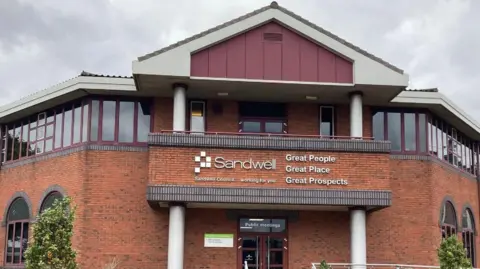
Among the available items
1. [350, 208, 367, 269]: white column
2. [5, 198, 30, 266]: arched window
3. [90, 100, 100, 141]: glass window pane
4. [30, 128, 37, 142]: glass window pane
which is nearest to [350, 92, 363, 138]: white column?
[350, 208, 367, 269]: white column

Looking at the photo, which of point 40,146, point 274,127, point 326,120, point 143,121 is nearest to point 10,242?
point 40,146

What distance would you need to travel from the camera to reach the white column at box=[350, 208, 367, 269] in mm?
21125

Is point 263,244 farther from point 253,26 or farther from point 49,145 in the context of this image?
point 49,145

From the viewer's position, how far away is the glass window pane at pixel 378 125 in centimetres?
2389

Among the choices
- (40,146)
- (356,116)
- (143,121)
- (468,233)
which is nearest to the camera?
(356,116)

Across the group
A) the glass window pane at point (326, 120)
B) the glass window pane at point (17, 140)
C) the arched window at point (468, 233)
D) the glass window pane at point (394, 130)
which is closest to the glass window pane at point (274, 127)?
the glass window pane at point (326, 120)

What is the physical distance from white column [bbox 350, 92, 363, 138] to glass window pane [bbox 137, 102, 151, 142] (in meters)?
6.69

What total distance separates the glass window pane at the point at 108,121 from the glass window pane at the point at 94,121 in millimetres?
225

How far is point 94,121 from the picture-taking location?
2266 cm

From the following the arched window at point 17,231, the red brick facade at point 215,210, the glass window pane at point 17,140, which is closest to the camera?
the red brick facade at point 215,210

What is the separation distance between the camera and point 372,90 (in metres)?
21.9

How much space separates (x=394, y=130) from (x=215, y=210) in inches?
270

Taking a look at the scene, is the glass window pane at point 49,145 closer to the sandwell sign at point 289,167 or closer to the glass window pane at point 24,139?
the glass window pane at point 24,139

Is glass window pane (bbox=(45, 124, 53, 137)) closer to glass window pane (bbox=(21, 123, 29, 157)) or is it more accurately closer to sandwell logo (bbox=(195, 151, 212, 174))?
glass window pane (bbox=(21, 123, 29, 157))
